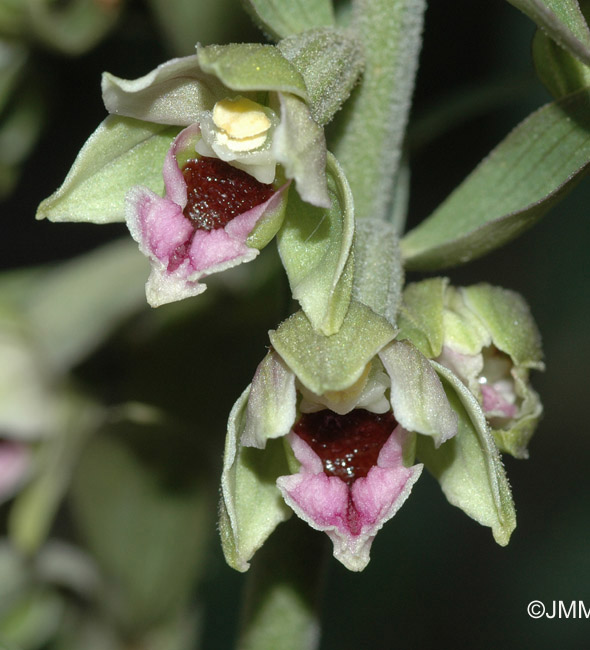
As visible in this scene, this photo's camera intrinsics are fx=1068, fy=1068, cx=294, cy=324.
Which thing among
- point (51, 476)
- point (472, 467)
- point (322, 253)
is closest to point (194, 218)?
point (322, 253)

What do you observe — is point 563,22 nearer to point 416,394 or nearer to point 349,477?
point 416,394

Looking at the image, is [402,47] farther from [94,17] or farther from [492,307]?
[94,17]

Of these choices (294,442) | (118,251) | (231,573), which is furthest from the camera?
(231,573)

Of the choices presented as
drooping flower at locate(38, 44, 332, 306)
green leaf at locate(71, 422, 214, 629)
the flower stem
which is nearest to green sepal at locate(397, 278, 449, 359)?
drooping flower at locate(38, 44, 332, 306)

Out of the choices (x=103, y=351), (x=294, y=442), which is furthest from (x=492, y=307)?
(x=103, y=351)

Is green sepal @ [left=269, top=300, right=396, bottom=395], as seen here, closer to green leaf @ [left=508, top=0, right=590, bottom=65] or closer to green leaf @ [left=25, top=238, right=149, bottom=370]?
green leaf @ [left=508, top=0, right=590, bottom=65]

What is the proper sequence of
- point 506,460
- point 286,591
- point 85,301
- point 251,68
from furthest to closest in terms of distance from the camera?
1. point 506,460
2. point 85,301
3. point 286,591
4. point 251,68
